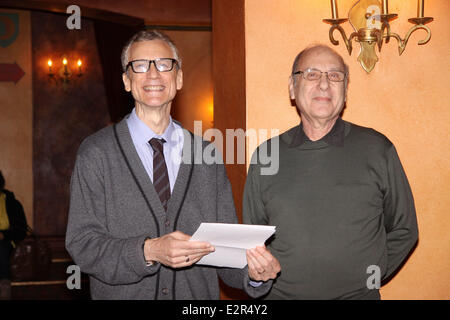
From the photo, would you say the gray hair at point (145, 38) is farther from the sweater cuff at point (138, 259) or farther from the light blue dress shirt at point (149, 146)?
the sweater cuff at point (138, 259)

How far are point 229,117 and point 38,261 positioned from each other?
16.3ft

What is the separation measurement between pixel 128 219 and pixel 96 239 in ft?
0.48

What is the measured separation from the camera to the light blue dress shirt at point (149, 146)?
6.83 ft

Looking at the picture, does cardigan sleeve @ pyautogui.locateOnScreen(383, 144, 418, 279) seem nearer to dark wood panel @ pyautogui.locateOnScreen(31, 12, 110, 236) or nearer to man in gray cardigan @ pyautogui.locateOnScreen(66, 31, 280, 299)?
A: man in gray cardigan @ pyautogui.locateOnScreen(66, 31, 280, 299)

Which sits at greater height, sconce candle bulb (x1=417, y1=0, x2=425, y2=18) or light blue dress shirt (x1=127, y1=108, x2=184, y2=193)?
sconce candle bulb (x1=417, y1=0, x2=425, y2=18)

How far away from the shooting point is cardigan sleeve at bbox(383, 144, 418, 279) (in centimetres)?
228

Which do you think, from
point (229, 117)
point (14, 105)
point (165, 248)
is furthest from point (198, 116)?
point (165, 248)

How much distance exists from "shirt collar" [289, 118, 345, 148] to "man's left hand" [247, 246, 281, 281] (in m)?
0.66

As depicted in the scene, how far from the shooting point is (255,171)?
2.41 meters

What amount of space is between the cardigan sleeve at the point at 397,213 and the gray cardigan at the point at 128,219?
671 millimetres

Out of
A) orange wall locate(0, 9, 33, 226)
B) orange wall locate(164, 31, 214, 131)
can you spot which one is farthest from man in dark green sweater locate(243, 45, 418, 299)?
orange wall locate(0, 9, 33, 226)
